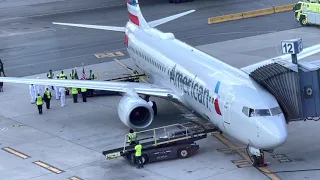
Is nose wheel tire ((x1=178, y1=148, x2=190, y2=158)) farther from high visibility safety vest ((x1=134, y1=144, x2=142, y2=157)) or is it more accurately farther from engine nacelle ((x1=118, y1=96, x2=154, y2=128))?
engine nacelle ((x1=118, y1=96, x2=154, y2=128))

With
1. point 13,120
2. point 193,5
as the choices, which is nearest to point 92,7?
point 193,5

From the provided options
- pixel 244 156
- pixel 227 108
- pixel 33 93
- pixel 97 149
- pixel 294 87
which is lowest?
pixel 244 156

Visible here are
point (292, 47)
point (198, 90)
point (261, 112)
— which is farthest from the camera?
point (198, 90)

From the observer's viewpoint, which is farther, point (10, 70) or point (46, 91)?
point (10, 70)

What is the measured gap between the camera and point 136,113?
4078 cm

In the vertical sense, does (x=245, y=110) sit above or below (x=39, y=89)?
above

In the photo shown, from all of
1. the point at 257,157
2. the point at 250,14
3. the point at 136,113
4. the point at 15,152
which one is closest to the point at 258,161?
the point at 257,157

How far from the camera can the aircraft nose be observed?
33.5m

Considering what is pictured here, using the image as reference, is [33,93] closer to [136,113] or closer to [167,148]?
[136,113]

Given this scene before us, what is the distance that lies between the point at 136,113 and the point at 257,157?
26.7 ft

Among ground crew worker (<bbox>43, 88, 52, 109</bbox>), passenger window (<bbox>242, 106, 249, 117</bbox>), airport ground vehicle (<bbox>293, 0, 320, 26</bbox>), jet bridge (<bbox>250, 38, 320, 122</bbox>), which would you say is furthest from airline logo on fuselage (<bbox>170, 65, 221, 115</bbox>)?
airport ground vehicle (<bbox>293, 0, 320, 26</bbox>)

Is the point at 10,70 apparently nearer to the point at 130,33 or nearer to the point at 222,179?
the point at 130,33

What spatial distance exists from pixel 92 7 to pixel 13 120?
42643 millimetres

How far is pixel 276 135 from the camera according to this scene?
110 feet
